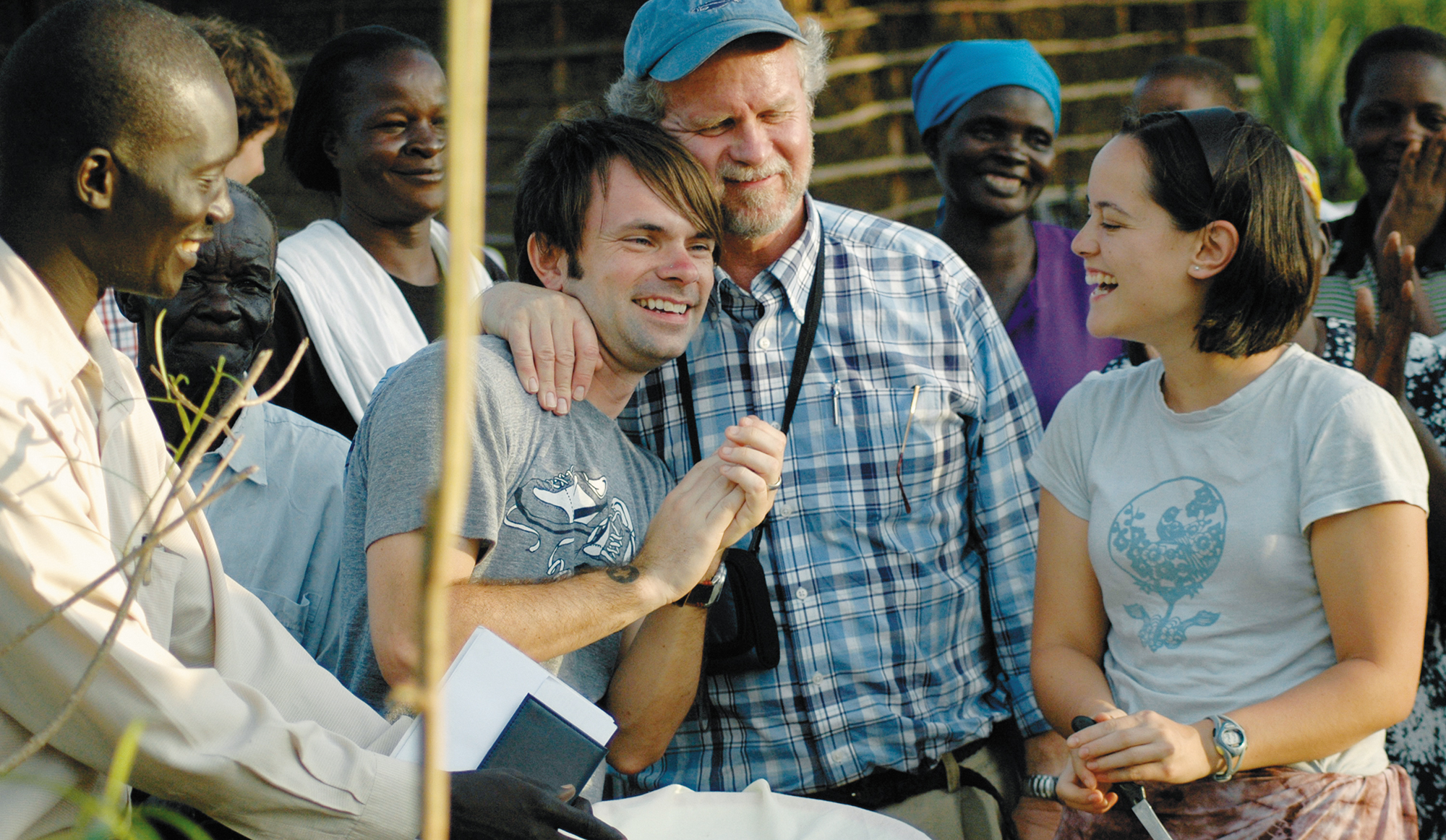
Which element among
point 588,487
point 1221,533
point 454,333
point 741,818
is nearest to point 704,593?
point 588,487

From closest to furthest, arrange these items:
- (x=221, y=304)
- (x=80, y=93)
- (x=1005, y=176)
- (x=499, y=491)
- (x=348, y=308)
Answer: (x=80, y=93)
(x=499, y=491)
(x=221, y=304)
(x=348, y=308)
(x=1005, y=176)

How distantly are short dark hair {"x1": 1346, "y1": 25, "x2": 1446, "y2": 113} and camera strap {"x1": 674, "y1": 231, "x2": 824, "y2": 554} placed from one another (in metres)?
2.17

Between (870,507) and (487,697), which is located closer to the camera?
(487,697)

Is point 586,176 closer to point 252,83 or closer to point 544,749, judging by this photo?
point 544,749

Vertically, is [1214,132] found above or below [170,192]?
above

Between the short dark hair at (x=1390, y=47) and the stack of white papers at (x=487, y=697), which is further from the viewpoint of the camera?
the short dark hair at (x=1390, y=47)

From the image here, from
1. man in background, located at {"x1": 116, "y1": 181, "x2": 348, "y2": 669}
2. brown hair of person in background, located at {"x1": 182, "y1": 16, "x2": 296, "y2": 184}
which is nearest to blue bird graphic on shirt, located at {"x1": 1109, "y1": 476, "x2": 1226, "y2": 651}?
man in background, located at {"x1": 116, "y1": 181, "x2": 348, "y2": 669}

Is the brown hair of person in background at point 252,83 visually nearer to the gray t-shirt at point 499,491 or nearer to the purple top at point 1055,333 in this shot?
the gray t-shirt at point 499,491

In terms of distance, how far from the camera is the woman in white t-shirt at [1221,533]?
6.39ft

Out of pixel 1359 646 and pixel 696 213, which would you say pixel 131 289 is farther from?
pixel 1359 646

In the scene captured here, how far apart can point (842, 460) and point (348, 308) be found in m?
1.37

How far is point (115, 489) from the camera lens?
1.54 m

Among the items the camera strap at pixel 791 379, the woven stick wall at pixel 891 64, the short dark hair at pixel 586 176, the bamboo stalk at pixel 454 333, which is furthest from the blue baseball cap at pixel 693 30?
the woven stick wall at pixel 891 64

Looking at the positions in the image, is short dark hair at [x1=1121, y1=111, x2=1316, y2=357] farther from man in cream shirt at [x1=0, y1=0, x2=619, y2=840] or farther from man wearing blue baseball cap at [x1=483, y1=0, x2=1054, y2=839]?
man in cream shirt at [x1=0, y1=0, x2=619, y2=840]
